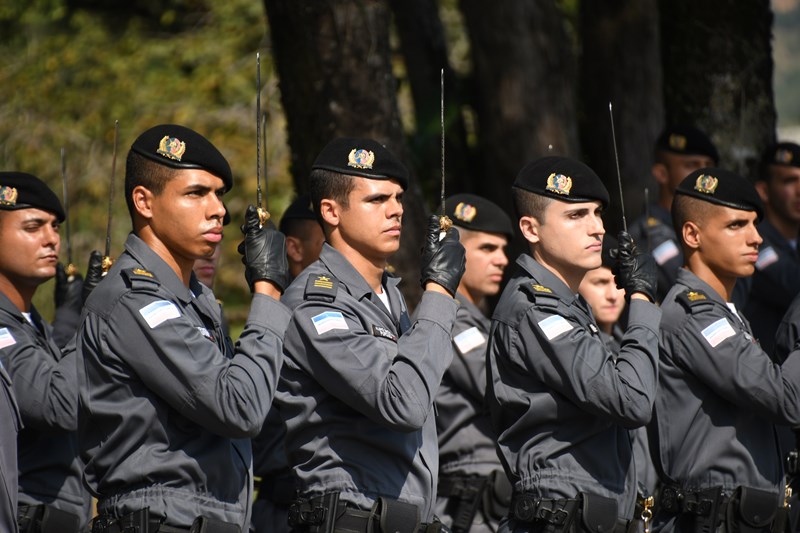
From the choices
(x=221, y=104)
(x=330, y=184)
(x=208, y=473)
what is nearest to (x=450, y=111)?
(x=330, y=184)

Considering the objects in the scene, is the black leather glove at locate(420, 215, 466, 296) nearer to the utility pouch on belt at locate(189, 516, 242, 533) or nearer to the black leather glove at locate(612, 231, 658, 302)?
the black leather glove at locate(612, 231, 658, 302)

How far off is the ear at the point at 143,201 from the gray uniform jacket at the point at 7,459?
29.6 inches

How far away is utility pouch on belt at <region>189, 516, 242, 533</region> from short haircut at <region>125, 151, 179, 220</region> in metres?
1.14

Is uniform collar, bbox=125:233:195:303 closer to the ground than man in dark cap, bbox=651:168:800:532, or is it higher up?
higher up

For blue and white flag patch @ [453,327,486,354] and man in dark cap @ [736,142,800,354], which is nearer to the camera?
blue and white flag patch @ [453,327,486,354]

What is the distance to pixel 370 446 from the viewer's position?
4.73m

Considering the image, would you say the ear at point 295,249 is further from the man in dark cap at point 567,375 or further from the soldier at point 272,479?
the man in dark cap at point 567,375

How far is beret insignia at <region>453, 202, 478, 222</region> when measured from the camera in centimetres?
717

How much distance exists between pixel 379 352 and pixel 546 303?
2.71ft

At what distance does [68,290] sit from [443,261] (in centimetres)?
289

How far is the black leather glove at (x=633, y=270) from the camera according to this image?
518 cm

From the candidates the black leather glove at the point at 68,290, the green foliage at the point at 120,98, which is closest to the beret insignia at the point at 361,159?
the black leather glove at the point at 68,290

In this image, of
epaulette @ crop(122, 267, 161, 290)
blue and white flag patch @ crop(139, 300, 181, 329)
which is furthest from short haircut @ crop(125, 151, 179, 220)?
blue and white flag patch @ crop(139, 300, 181, 329)

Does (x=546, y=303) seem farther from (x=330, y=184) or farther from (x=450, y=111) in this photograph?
(x=450, y=111)
